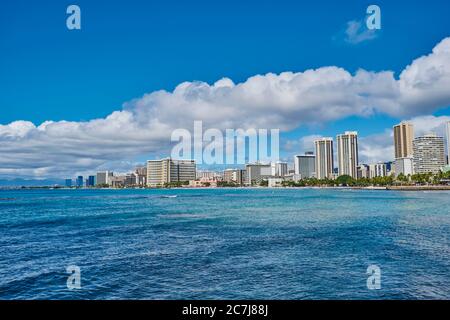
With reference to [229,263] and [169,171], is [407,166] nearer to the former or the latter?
[169,171]

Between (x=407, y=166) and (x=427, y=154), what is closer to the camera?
(x=427, y=154)

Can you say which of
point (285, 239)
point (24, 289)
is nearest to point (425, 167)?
point (285, 239)

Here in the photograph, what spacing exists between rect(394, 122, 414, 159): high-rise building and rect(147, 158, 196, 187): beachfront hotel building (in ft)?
347

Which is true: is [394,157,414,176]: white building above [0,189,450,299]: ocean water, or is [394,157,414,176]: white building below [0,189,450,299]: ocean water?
above

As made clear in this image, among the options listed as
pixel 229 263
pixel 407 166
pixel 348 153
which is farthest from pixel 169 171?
pixel 229 263

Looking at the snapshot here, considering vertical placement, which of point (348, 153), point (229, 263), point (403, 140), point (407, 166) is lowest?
point (229, 263)

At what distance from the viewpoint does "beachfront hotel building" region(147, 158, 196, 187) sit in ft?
500

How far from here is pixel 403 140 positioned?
190625mm

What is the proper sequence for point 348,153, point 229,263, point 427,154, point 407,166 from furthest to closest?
point 348,153 → point 407,166 → point 427,154 → point 229,263

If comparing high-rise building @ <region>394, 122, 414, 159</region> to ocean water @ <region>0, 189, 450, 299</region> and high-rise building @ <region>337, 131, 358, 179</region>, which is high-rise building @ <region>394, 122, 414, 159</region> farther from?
ocean water @ <region>0, 189, 450, 299</region>

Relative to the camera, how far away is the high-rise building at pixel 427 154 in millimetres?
174250

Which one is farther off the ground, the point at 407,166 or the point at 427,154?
the point at 427,154

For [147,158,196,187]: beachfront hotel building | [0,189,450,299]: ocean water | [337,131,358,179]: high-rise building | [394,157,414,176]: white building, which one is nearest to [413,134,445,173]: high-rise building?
[394,157,414,176]: white building

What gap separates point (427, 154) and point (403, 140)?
58.1ft
